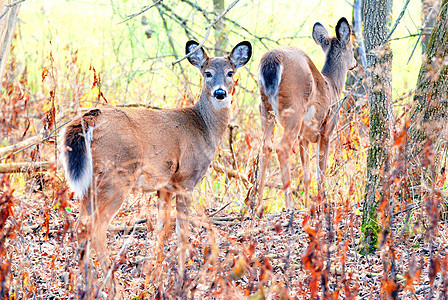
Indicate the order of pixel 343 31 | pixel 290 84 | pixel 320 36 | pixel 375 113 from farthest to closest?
pixel 320 36, pixel 343 31, pixel 290 84, pixel 375 113

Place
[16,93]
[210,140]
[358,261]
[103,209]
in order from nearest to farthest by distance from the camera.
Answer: [358,261]
[103,209]
[210,140]
[16,93]

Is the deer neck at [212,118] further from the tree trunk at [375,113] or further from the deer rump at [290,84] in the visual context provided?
the tree trunk at [375,113]

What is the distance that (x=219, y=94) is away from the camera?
16.8 feet

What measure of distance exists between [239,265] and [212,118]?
8.34ft

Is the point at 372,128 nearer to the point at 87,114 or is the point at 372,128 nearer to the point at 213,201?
the point at 87,114

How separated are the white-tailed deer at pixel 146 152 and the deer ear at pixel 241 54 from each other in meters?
0.01

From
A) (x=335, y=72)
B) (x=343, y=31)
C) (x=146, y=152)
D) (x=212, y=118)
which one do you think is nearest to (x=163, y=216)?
(x=146, y=152)

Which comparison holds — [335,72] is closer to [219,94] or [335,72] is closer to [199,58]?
[199,58]

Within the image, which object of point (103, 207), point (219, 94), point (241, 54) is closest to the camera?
point (103, 207)

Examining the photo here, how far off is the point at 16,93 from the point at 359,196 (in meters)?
4.61

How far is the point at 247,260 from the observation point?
3078mm

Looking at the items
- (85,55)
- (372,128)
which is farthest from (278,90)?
(85,55)

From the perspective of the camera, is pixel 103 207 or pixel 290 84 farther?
pixel 290 84

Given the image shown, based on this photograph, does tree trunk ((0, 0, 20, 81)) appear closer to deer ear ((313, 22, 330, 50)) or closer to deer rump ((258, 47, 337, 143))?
deer rump ((258, 47, 337, 143))
